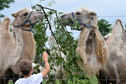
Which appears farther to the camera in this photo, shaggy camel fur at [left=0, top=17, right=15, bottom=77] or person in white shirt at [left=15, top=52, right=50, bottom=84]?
shaggy camel fur at [left=0, top=17, right=15, bottom=77]

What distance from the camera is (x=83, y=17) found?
6.16m

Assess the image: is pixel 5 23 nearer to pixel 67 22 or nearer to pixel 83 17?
pixel 67 22

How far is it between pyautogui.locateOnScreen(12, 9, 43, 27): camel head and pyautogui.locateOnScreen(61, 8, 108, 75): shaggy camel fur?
0.54m

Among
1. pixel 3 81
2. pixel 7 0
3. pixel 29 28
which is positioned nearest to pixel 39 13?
pixel 29 28

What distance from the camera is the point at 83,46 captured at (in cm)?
594

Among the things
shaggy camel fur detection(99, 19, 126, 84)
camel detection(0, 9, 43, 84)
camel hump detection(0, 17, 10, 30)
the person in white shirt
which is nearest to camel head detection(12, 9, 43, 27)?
camel detection(0, 9, 43, 84)

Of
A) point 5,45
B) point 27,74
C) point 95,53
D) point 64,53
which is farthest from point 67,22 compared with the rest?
point 27,74

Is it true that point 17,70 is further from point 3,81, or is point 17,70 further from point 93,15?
point 93,15

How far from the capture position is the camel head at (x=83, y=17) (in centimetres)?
613

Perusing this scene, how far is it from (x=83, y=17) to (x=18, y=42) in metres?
1.47

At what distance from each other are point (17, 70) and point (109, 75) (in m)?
1.89

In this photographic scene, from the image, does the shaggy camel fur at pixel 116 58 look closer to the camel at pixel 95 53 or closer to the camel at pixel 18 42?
the camel at pixel 95 53

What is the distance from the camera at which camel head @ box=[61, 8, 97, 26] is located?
6133 millimetres

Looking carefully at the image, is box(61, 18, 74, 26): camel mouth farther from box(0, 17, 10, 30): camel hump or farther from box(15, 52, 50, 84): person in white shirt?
box(15, 52, 50, 84): person in white shirt
